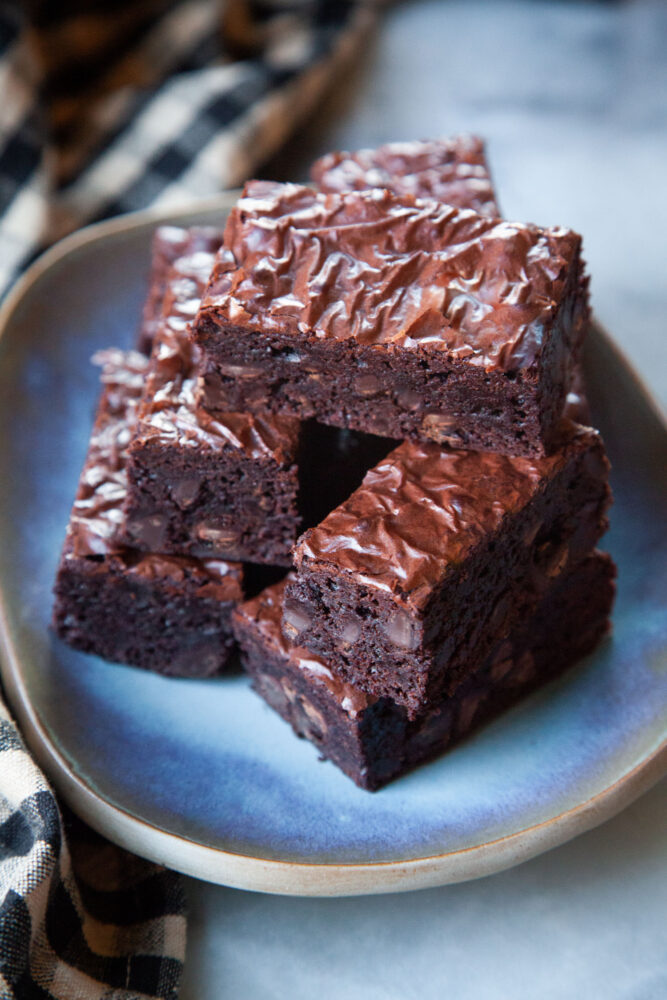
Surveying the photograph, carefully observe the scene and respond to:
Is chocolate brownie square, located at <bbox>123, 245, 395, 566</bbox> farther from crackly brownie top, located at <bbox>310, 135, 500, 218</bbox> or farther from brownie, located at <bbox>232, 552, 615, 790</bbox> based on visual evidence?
crackly brownie top, located at <bbox>310, 135, 500, 218</bbox>

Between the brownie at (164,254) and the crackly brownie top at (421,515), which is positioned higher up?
the brownie at (164,254)

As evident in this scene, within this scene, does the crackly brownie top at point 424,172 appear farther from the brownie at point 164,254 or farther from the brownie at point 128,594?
the brownie at point 128,594

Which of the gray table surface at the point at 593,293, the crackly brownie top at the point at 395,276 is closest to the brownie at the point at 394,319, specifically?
the crackly brownie top at the point at 395,276

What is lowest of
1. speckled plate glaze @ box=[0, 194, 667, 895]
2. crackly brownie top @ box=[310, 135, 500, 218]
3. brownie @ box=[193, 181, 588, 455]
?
speckled plate glaze @ box=[0, 194, 667, 895]

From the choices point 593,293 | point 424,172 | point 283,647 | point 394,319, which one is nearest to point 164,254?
point 424,172

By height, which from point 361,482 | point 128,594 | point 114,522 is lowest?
point 128,594

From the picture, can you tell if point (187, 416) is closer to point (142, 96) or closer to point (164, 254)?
point (164, 254)

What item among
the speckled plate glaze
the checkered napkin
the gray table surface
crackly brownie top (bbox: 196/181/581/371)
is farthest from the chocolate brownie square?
the checkered napkin
